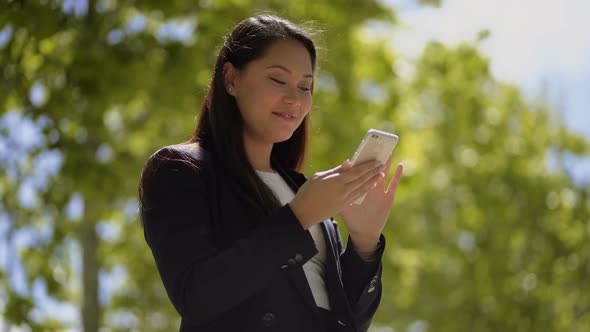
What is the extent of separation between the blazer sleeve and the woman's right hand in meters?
0.03

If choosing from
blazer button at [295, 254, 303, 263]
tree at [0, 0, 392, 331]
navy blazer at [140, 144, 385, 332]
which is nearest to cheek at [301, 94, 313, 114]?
navy blazer at [140, 144, 385, 332]

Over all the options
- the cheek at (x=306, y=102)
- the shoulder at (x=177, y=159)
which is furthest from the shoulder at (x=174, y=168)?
the cheek at (x=306, y=102)

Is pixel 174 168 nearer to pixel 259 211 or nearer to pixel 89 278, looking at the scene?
pixel 259 211

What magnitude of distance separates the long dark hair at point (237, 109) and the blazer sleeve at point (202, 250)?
0.18m

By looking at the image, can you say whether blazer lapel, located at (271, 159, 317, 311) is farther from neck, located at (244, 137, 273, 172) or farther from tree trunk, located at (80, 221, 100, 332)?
tree trunk, located at (80, 221, 100, 332)

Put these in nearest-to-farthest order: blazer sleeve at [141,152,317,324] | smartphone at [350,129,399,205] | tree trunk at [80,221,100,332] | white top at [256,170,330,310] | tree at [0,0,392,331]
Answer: blazer sleeve at [141,152,317,324] < smartphone at [350,129,399,205] < white top at [256,170,330,310] < tree at [0,0,392,331] < tree trunk at [80,221,100,332]

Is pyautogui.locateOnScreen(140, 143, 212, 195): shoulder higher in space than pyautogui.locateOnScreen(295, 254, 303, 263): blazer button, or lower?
higher

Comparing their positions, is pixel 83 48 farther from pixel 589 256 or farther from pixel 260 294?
pixel 589 256

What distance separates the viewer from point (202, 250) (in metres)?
2.37

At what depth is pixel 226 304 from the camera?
233 cm

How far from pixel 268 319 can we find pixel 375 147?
1.71ft

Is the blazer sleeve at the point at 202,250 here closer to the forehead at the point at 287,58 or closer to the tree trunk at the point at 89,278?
the forehead at the point at 287,58

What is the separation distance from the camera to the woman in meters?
2.33

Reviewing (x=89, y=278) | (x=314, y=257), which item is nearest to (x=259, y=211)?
(x=314, y=257)
